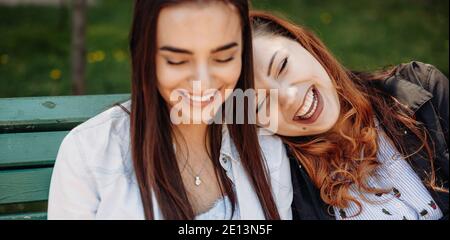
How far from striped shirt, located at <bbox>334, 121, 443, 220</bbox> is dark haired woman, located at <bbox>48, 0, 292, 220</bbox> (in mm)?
282

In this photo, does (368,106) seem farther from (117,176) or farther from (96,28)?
(96,28)

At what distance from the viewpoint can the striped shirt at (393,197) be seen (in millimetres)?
2494

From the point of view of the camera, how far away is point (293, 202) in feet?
8.23

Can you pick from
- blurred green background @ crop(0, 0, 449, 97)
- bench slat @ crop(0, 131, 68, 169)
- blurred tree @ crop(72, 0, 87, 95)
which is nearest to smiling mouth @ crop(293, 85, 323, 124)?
bench slat @ crop(0, 131, 68, 169)

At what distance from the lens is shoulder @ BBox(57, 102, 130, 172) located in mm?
2166

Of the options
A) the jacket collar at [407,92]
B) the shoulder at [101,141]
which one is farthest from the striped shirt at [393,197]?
the shoulder at [101,141]

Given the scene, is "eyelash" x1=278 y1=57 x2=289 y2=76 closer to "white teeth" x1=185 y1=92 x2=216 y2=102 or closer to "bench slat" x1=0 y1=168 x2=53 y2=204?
"white teeth" x1=185 y1=92 x2=216 y2=102

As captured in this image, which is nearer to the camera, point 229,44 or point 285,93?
point 229,44

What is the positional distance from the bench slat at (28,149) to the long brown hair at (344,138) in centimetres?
86

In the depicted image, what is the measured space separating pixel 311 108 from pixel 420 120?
1.64 feet

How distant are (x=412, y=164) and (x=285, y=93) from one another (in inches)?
23.3

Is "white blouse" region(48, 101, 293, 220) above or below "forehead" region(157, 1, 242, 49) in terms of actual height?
below

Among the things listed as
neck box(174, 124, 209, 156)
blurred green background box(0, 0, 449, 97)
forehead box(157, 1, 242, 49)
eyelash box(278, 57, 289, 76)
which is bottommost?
blurred green background box(0, 0, 449, 97)
